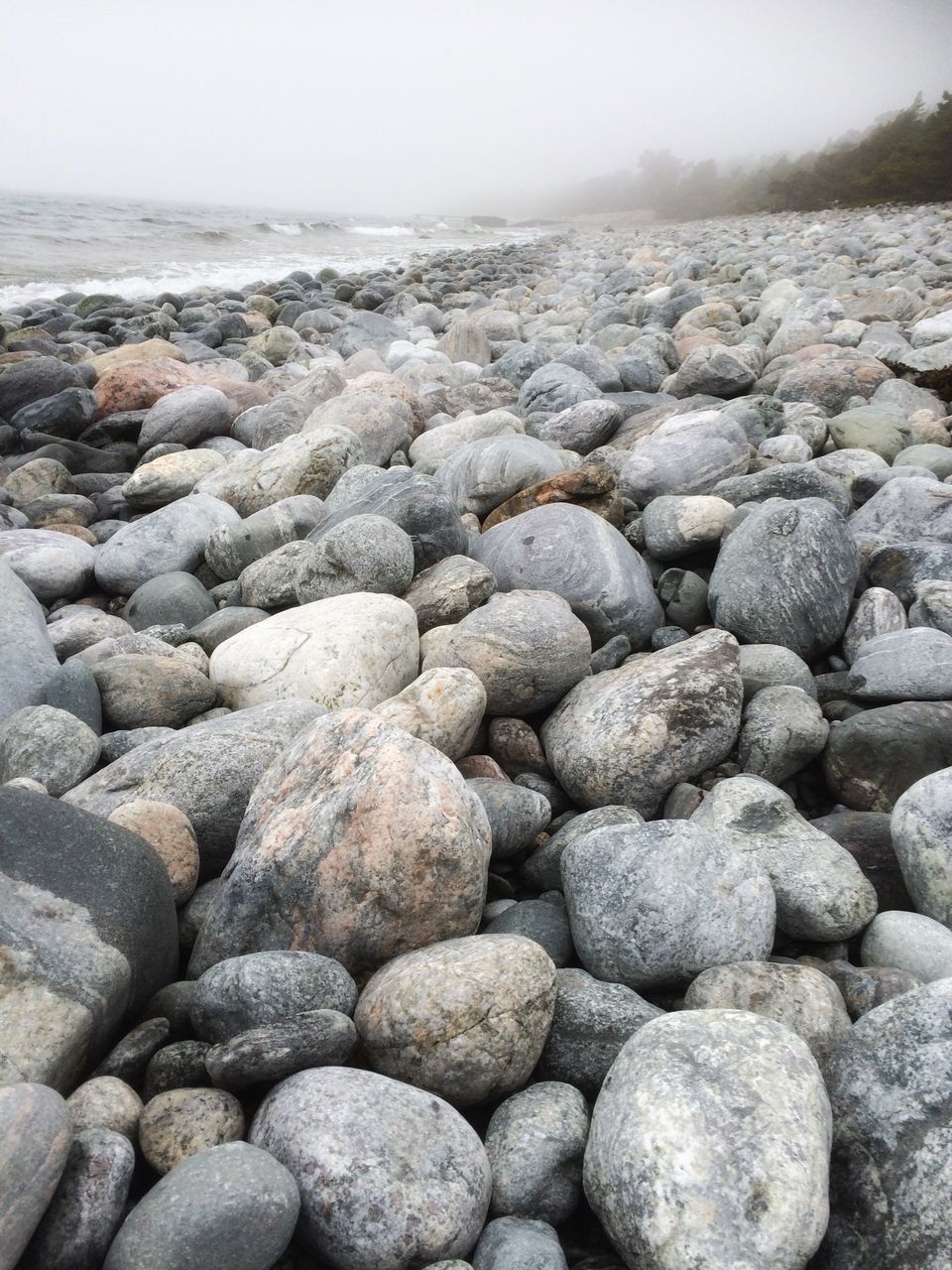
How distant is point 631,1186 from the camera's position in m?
1.71

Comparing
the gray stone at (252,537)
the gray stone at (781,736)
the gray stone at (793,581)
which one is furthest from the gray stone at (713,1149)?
the gray stone at (252,537)

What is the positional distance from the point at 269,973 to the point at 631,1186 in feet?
3.01

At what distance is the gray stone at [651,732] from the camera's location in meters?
3.14

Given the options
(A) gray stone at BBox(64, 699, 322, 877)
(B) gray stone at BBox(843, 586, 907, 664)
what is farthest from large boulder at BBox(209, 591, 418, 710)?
(B) gray stone at BBox(843, 586, 907, 664)

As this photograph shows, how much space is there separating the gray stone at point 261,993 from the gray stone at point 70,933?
23 centimetres

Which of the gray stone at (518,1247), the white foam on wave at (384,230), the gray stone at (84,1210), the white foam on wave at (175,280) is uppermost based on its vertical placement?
the white foam on wave at (384,230)

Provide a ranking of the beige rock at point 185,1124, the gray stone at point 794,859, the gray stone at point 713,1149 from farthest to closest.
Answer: the gray stone at point 794,859 < the beige rock at point 185,1124 < the gray stone at point 713,1149

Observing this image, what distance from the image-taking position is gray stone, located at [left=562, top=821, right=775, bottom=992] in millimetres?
2377

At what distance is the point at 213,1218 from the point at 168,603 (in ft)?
12.2

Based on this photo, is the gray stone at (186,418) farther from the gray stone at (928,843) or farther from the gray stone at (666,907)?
the gray stone at (928,843)

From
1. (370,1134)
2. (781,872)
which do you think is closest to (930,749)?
(781,872)

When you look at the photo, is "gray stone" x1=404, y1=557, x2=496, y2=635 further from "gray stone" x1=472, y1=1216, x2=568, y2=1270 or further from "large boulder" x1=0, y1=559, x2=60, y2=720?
"gray stone" x1=472, y1=1216, x2=568, y2=1270

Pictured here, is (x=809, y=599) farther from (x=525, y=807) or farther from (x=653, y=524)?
(x=525, y=807)

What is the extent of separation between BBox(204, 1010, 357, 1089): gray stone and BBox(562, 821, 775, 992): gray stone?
79cm
